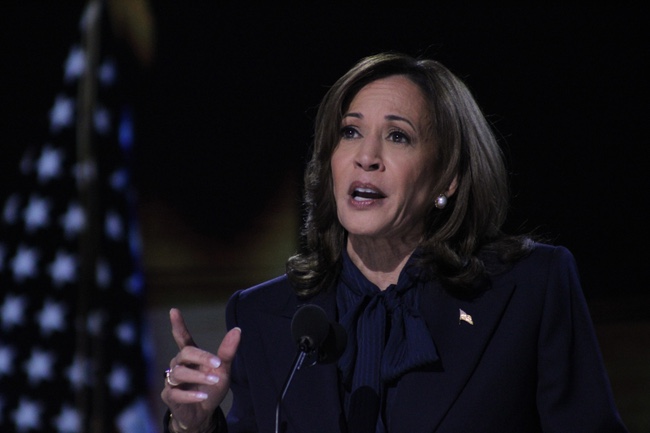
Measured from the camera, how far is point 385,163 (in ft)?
5.49

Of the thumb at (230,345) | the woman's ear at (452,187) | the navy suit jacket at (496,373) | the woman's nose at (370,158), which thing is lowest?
the navy suit jacket at (496,373)

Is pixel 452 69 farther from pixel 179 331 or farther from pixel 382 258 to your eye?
pixel 179 331

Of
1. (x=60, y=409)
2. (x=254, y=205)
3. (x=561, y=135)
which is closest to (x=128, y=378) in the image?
(x=60, y=409)

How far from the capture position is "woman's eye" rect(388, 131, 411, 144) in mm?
1713

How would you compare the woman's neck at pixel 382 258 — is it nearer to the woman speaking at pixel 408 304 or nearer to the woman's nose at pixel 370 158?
the woman speaking at pixel 408 304

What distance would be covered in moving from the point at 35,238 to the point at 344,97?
166 cm

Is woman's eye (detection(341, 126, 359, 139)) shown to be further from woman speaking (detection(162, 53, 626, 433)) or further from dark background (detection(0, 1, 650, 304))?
dark background (detection(0, 1, 650, 304))

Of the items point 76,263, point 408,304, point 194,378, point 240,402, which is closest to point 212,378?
point 194,378

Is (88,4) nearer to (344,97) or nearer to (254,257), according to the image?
(254,257)

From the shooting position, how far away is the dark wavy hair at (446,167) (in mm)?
1772

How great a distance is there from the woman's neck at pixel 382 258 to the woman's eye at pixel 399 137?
24cm

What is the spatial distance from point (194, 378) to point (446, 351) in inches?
21.5

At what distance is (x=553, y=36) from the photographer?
303cm

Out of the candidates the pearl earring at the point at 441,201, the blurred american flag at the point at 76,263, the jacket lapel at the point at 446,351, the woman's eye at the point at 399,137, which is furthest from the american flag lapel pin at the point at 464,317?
the blurred american flag at the point at 76,263
